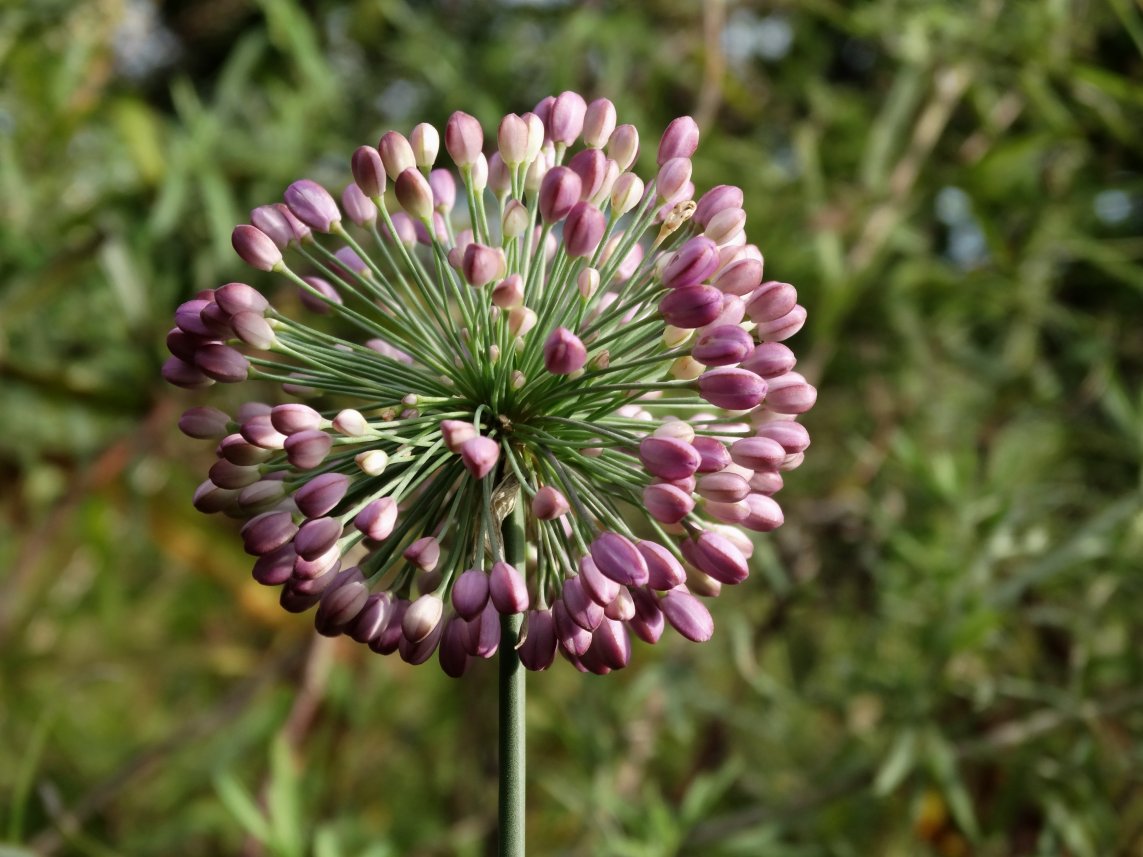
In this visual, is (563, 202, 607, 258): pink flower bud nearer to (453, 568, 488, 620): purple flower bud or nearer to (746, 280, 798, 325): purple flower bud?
(746, 280, 798, 325): purple flower bud

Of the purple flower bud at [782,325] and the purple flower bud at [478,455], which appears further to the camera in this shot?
the purple flower bud at [782,325]

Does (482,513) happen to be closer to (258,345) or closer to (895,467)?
(258,345)

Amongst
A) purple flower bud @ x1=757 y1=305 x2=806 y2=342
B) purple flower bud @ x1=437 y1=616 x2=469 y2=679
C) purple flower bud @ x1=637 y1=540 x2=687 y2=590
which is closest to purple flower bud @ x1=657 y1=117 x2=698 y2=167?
purple flower bud @ x1=757 y1=305 x2=806 y2=342

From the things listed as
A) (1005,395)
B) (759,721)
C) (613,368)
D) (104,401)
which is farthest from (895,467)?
(104,401)

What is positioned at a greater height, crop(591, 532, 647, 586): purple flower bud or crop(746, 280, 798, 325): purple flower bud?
crop(746, 280, 798, 325): purple flower bud

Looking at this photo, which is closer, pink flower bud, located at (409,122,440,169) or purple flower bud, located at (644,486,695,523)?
purple flower bud, located at (644,486,695,523)

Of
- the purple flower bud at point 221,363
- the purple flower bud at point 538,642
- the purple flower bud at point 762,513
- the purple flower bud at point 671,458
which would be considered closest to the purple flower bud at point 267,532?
the purple flower bud at point 221,363

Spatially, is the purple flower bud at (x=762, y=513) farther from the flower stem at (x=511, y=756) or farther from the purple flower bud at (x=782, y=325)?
the flower stem at (x=511, y=756)
